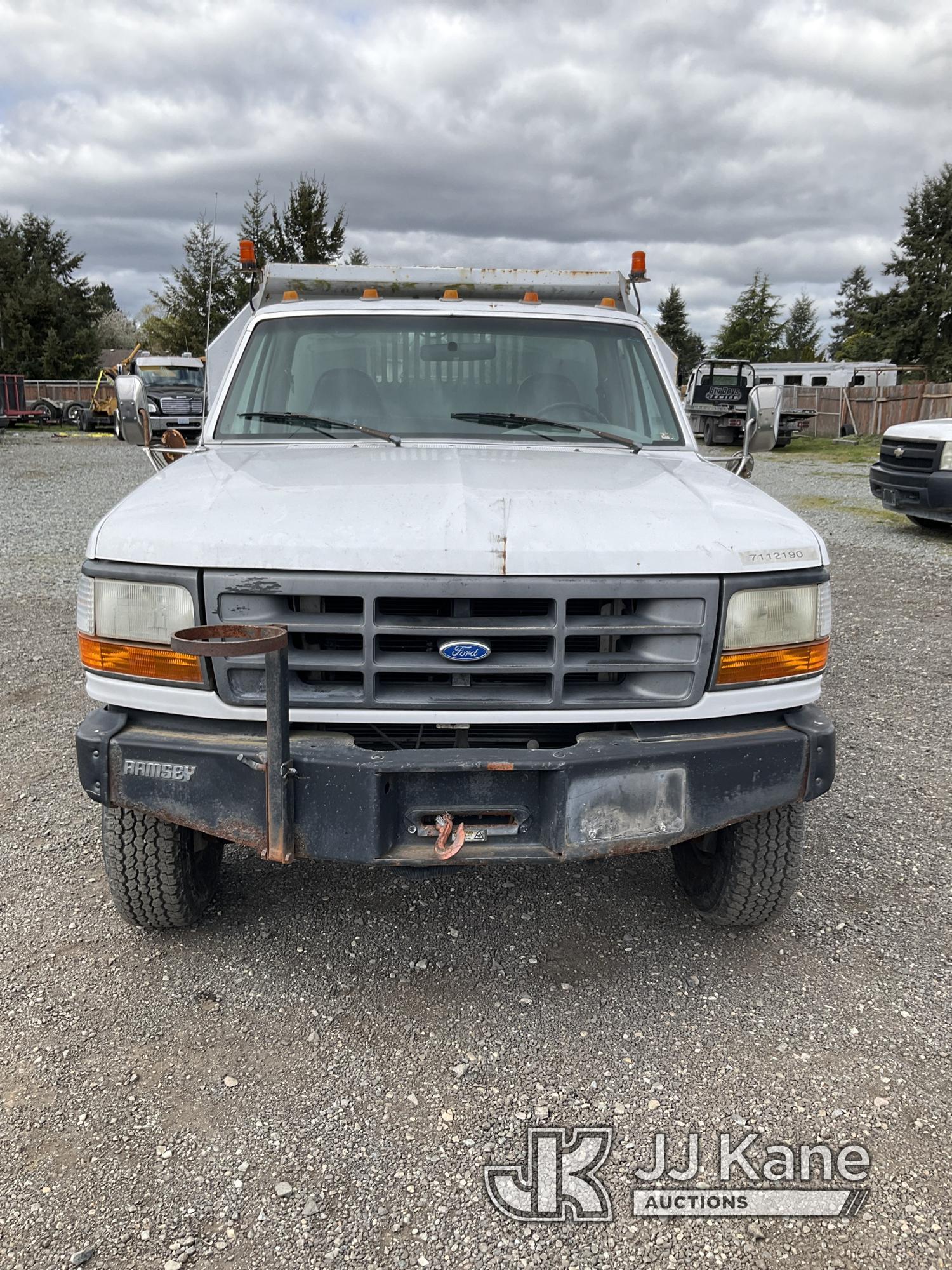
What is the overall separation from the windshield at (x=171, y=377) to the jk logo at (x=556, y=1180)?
23.0 m

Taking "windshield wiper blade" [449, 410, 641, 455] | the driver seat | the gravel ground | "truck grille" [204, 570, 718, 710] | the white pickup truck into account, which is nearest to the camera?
the gravel ground

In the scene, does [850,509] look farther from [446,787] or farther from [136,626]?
[136,626]

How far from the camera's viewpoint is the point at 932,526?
1212 cm

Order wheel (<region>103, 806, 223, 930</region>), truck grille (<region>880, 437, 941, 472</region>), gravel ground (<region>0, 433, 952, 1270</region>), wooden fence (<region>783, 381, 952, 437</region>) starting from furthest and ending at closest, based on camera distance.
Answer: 1. wooden fence (<region>783, 381, 952, 437</region>)
2. truck grille (<region>880, 437, 941, 472</region>)
3. wheel (<region>103, 806, 223, 930</region>)
4. gravel ground (<region>0, 433, 952, 1270</region>)

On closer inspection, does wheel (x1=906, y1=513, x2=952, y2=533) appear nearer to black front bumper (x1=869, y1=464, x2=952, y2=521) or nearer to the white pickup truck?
the white pickup truck

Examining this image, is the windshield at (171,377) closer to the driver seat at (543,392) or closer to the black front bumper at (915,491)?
the black front bumper at (915,491)

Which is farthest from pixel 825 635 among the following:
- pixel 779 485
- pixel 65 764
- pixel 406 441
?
pixel 779 485

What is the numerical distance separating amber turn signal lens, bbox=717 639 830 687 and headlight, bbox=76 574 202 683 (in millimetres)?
1410

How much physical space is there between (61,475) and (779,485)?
43.1 feet

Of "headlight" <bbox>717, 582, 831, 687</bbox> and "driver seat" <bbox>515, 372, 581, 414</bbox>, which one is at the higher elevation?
"driver seat" <bbox>515, 372, 581, 414</bbox>

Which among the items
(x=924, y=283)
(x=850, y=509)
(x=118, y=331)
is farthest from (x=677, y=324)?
(x=850, y=509)

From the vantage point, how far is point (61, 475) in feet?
57.3

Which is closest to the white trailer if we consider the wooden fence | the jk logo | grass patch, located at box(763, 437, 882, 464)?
the wooden fence

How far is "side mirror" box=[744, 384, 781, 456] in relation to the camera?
152 inches
